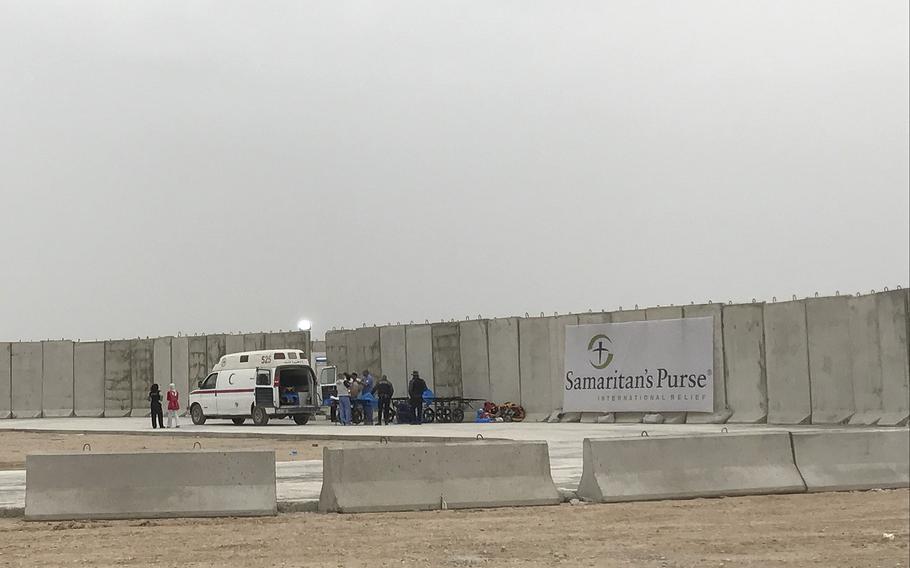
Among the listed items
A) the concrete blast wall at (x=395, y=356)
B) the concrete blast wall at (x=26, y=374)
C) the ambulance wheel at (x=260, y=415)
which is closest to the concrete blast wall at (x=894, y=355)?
the concrete blast wall at (x=395, y=356)

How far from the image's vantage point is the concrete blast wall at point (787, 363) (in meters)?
27.4

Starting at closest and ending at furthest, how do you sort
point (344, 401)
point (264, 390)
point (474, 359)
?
1. point (264, 390)
2. point (344, 401)
3. point (474, 359)

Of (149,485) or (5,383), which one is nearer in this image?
(149,485)

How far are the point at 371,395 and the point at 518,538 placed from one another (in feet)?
79.3

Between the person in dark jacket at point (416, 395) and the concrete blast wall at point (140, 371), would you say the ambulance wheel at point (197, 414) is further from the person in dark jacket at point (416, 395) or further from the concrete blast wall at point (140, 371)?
the concrete blast wall at point (140, 371)

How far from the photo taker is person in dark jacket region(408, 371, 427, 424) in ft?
111

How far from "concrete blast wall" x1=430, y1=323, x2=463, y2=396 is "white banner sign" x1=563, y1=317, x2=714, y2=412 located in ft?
13.7

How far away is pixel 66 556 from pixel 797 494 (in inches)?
305

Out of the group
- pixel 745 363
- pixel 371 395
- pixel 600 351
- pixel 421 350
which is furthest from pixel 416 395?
pixel 745 363

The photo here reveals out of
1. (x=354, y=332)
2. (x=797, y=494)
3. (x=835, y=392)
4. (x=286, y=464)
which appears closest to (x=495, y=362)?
(x=354, y=332)

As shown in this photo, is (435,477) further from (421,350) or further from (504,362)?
(421,350)

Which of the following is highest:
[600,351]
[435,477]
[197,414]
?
[600,351]

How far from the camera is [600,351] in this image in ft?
106

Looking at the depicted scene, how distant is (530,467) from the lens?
12.8 m
